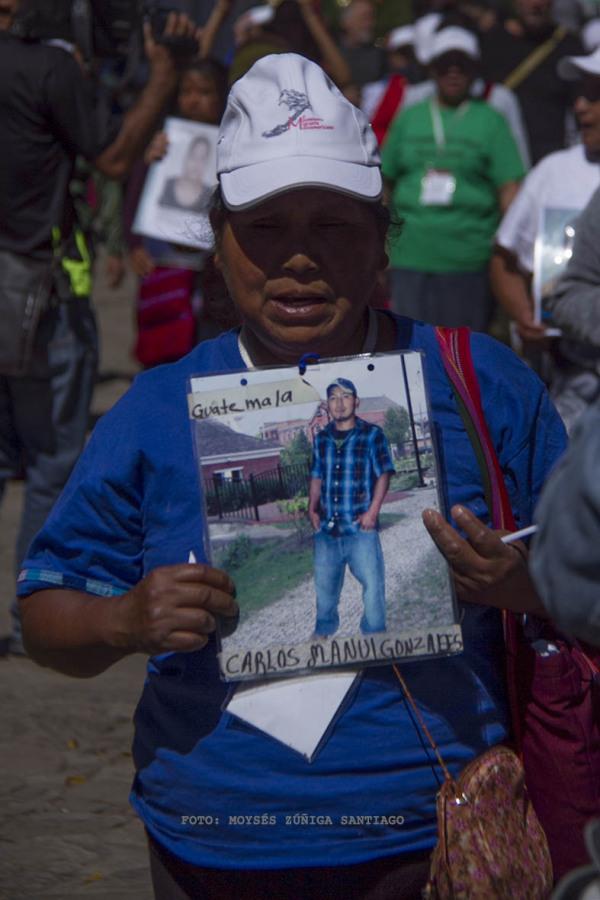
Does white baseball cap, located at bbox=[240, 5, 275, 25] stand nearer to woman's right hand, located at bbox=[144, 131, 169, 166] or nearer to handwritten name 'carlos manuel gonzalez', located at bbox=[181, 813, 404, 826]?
woman's right hand, located at bbox=[144, 131, 169, 166]

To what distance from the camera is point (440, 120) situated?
301 inches

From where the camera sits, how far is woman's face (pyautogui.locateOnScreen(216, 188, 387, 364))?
2039 millimetres

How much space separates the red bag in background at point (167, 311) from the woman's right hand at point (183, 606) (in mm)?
5398

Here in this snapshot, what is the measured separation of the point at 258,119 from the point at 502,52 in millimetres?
7700

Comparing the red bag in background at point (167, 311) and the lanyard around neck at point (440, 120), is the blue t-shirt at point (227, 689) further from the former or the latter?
the lanyard around neck at point (440, 120)

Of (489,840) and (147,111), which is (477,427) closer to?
(489,840)

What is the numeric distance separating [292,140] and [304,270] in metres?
0.18

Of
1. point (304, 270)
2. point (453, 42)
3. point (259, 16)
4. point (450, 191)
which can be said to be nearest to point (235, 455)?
point (304, 270)

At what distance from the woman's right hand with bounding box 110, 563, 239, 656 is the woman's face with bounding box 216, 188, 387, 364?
389mm

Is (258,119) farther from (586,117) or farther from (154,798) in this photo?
(586,117)

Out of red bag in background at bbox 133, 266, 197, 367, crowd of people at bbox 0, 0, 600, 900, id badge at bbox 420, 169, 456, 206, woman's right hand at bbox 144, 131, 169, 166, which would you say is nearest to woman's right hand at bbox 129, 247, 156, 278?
red bag in background at bbox 133, 266, 197, 367

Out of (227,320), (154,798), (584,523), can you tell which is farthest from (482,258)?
(584,523)

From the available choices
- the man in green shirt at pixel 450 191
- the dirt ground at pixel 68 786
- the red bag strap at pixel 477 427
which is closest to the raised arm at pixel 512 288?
the dirt ground at pixel 68 786

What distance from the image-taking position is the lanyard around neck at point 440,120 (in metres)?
7.58
